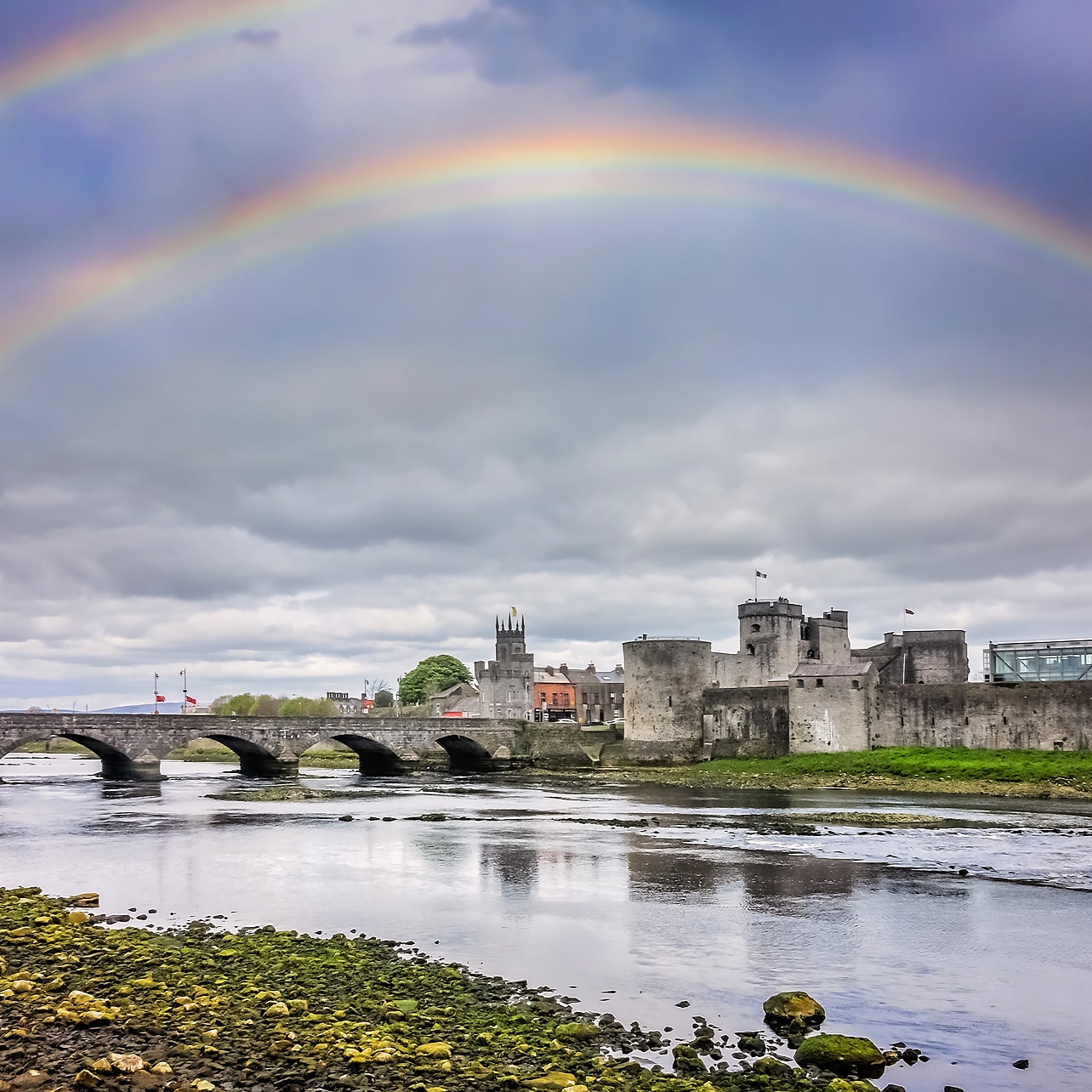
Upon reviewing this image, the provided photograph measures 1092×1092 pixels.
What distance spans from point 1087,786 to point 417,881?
2592 centimetres

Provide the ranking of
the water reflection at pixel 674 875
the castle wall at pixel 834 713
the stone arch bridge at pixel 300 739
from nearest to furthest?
the water reflection at pixel 674 875, the stone arch bridge at pixel 300 739, the castle wall at pixel 834 713

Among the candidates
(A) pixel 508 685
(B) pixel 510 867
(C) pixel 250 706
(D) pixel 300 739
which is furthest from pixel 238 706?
(B) pixel 510 867

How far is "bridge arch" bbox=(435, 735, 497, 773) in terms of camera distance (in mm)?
54438

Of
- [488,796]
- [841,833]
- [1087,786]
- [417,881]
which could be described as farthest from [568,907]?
A: [1087,786]

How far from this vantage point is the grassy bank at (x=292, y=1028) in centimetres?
805

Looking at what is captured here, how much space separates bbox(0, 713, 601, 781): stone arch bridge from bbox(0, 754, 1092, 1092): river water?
8.51 meters

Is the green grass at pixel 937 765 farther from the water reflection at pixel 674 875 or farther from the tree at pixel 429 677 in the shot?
the tree at pixel 429 677

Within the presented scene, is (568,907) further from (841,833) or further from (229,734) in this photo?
(229,734)

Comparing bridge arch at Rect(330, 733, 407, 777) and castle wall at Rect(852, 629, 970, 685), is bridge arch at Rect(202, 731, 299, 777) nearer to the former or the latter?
bridge arch at Rect(330, 733, 407, 777)

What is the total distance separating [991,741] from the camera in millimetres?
40656

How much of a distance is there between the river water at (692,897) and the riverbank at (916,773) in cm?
429

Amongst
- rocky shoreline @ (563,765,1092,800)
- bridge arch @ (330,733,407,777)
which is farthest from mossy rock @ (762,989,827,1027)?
bridge arch @ (330,733,407,777)

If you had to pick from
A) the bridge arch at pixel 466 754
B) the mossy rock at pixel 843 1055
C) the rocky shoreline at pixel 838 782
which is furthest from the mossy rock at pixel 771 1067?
the bridge arch at pixel 466 754

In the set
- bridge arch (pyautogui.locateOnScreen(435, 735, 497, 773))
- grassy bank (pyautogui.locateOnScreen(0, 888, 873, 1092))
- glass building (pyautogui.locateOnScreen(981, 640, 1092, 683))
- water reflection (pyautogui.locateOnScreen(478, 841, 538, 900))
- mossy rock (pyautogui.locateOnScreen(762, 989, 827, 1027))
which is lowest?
bridge arch (pyautogui.locateOnScreen(435, 735, 497, 773))
